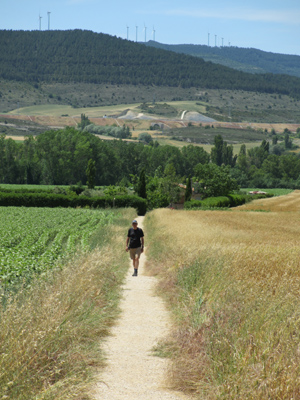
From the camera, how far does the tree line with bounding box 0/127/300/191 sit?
109 metres

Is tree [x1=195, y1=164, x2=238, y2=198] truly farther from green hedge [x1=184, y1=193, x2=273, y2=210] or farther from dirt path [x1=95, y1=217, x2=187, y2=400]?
dirt path [x1=95, y1=217, x2=187, y2=400]

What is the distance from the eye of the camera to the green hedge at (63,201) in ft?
192

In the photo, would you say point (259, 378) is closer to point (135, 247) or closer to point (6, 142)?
point (135, 247)

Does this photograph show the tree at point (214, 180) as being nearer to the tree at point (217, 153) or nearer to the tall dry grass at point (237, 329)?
the tree at point (217, 153)

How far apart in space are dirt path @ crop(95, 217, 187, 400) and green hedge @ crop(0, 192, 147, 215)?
45.5 m

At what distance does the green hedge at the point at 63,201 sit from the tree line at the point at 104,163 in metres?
21.5

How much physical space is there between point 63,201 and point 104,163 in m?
63.0

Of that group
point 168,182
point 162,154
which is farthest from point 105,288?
point 162,154

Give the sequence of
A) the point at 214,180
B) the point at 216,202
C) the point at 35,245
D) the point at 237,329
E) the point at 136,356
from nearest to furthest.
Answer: the point at 237,329 < the point at 136,356 < the point at 35,245 < the point at 216,202 < the point at 214,180

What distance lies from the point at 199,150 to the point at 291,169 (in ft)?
92.8

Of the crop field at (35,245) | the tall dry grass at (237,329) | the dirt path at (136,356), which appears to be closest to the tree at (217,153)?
the crop field at (35,245)

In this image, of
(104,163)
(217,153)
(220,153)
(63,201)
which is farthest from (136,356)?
(220,153)

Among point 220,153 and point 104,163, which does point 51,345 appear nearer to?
point 104,163

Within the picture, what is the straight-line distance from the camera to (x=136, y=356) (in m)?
9.20
